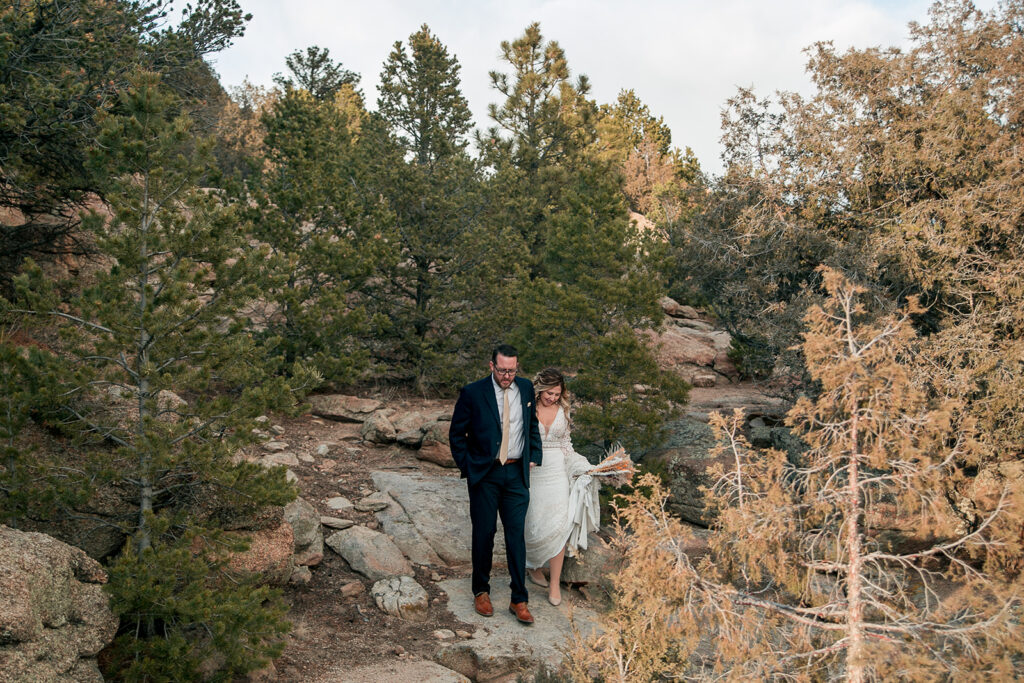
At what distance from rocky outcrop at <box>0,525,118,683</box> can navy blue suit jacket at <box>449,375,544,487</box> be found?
2.60 meters

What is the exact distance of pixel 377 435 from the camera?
986cm

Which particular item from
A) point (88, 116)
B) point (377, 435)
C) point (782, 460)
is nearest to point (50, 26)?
point (88, 116)

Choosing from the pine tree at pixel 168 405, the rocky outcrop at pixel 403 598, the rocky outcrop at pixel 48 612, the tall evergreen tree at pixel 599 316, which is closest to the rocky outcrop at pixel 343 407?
the tall evergreen tree at pixel 599 316

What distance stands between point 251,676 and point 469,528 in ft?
9.37

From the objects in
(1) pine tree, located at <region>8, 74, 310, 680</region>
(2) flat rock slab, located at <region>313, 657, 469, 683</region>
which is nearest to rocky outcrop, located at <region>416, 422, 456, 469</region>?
(1) pine tree, located at <region>8, 74, 310, 680</region>

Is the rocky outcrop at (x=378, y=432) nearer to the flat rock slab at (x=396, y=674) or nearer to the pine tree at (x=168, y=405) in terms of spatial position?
the pine tree at (x=168, y=405)

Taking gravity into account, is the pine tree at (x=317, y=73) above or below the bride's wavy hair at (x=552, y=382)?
above

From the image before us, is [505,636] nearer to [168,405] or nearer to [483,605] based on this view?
[483,605]

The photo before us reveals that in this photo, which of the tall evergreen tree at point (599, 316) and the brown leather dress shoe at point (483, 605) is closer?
the brown leather dress shoe at point (483, 605)

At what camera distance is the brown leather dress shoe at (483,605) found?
19.1 feet

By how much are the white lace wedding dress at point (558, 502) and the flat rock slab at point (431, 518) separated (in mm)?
978

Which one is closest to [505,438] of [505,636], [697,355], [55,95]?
[505,636]

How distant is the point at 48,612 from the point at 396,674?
2197 mm

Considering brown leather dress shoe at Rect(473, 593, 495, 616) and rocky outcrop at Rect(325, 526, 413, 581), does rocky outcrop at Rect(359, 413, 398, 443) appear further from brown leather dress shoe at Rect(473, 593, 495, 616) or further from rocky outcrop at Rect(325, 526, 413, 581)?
brown leather dress shoe at Rect(473, 593, 495, 616)
